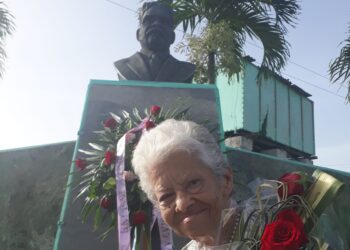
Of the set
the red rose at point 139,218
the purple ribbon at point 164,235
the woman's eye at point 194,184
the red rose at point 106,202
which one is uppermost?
the woman's eye at point 194,184

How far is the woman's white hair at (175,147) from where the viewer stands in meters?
1.91

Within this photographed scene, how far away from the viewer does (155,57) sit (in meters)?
6.91

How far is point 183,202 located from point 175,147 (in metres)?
0.21

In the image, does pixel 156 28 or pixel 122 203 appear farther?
pixel 156 28

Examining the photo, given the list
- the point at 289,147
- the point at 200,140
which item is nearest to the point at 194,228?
the point at 200,140

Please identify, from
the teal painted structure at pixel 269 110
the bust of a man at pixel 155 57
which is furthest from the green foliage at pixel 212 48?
the teal painted structure at pixel 269 110

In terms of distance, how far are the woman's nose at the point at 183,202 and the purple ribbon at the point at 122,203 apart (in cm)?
153

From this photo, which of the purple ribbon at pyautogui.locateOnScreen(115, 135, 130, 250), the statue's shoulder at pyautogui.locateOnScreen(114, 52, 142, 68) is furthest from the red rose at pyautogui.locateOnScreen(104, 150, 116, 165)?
the statue's shoulder at pyautogui.locateOnScreen(114, 52, 142, 68)

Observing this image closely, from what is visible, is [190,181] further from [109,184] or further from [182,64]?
[182,64]

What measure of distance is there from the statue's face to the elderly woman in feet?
16.6

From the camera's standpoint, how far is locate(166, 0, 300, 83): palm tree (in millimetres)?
9703

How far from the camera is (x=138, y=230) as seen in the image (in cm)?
378

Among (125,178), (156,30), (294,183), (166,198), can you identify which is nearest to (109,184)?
(125,178)

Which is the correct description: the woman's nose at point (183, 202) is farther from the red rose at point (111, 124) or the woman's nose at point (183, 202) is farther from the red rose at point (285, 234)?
the red rose at point (111, 124)
